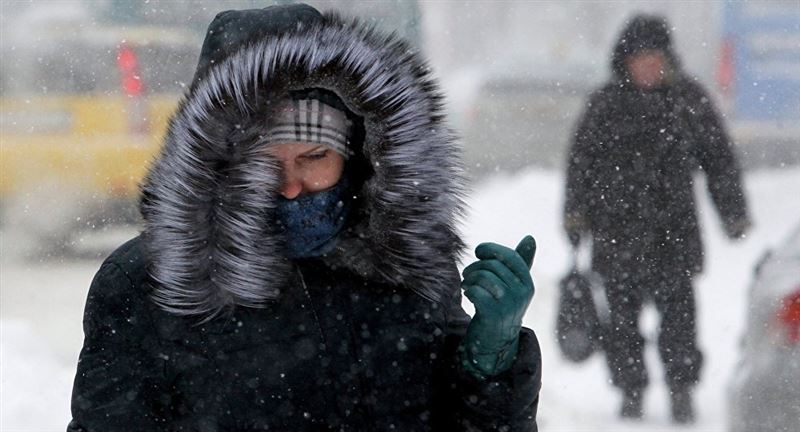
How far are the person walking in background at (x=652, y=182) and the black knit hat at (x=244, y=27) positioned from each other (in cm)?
265

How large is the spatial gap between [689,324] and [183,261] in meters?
3.06

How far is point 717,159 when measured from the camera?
14.0 ft

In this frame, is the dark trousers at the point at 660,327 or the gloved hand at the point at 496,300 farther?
the dark trousers at the point at 660,327

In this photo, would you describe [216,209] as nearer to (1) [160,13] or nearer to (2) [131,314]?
(2) [131,314]

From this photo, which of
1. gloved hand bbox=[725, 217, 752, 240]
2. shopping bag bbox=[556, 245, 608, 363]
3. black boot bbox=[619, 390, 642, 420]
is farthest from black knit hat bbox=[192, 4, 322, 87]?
black boot bbox=[619, 390, 642, 420]

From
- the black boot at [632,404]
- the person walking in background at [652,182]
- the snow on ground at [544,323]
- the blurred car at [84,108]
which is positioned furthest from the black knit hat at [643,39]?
the blurred car at [84,108]

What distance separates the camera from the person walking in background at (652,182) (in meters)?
4.30

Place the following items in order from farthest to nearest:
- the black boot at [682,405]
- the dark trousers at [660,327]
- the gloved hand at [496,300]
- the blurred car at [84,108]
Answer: the blurred car at [84,108], the black boot at [682,405], the dark trousers at [660,327], the gloved hand at [496,300]

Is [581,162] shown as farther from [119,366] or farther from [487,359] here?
[119,366]

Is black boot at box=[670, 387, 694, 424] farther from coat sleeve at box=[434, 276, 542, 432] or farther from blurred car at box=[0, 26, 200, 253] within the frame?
coat sleeve at box=[434, 276, 542, 432]

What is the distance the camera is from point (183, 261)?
1658mm

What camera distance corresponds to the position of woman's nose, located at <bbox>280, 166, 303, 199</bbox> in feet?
5.55

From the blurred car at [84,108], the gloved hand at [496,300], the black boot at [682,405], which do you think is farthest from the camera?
the blurred car at [84,108]

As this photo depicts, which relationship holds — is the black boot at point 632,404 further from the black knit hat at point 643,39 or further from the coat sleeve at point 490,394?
the coat sleeve at point 490,394
